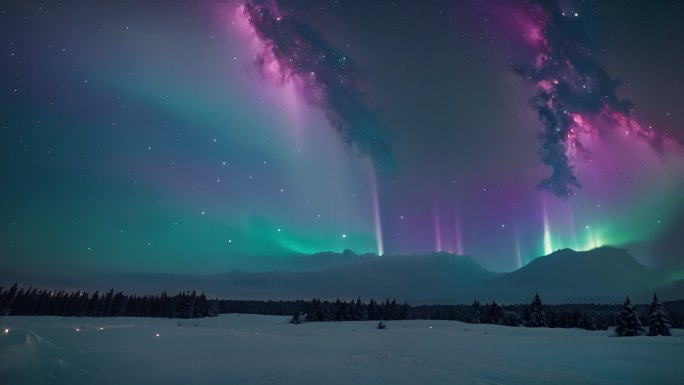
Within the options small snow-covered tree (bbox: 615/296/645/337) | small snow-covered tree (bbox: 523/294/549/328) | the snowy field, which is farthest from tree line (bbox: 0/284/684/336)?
the snowy field

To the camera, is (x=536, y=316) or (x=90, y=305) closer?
(x=536, y=316)

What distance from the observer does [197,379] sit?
49.4ft

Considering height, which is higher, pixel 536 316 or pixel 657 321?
pixel 657 321

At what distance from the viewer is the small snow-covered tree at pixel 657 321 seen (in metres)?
44.5

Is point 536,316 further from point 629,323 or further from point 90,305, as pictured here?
point 90,305

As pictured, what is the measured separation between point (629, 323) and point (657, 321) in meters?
4.15

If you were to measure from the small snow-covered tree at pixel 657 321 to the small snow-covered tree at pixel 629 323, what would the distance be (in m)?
1.39

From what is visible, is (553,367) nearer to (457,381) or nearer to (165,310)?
(457,381)

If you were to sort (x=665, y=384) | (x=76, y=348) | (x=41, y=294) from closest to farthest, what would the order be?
(x=665, y=384) → (x=76, y=348) → (x=41, y=294)

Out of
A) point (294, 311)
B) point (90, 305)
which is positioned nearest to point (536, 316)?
point (294, 311)

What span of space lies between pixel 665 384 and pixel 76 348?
34.2m

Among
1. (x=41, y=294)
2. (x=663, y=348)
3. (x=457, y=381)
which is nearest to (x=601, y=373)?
(x=457, y=381)

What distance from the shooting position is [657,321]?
4522 cm

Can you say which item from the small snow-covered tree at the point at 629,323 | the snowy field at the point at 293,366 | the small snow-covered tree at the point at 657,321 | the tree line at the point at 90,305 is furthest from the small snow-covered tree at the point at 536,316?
the tree line at the point at 90,305
